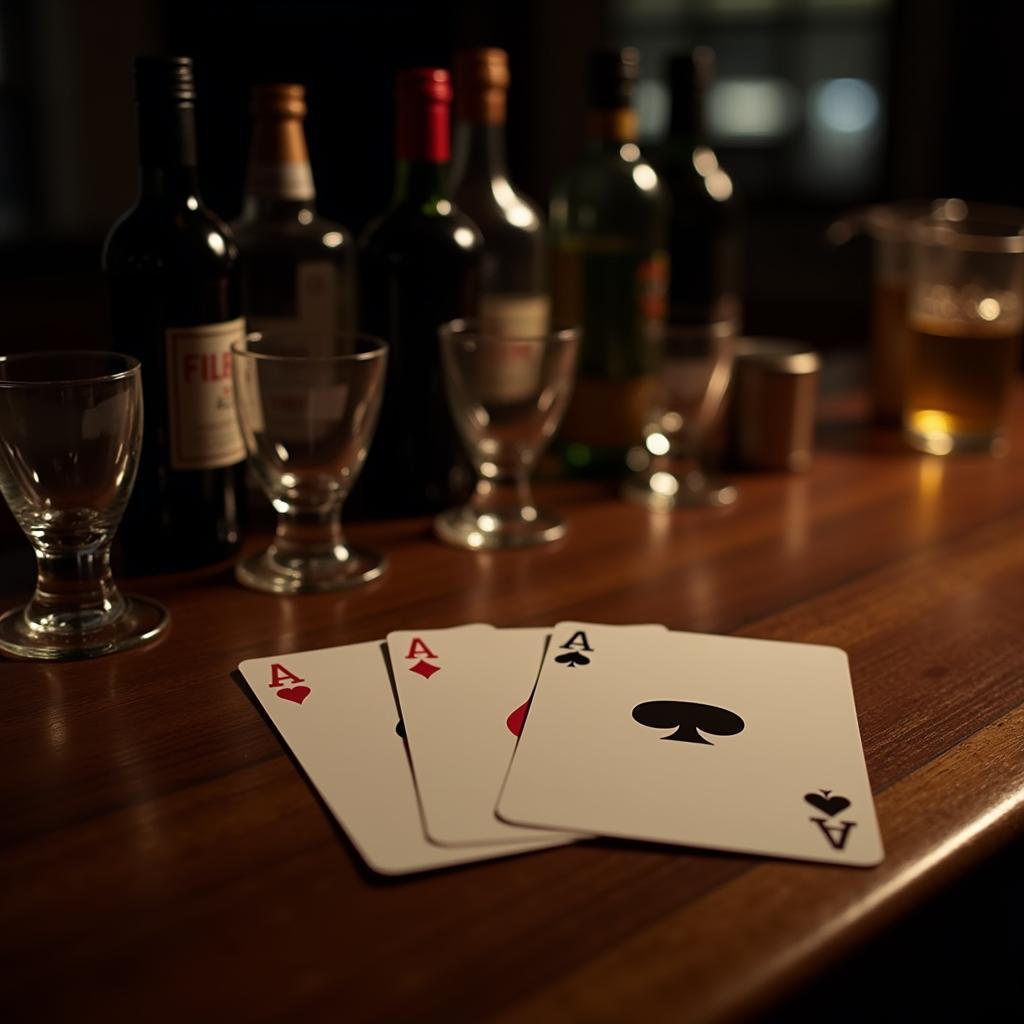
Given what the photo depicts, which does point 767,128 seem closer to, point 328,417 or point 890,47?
point 890,47

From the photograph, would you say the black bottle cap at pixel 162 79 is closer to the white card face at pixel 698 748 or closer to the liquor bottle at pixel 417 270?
the liquor bottle at pixel 417 270

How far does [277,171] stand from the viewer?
108cm

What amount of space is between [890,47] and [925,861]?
15.5 feet

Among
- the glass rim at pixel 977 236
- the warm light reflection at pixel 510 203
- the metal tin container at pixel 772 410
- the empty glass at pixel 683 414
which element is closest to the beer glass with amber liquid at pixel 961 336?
the glass rim at pixel 977 236

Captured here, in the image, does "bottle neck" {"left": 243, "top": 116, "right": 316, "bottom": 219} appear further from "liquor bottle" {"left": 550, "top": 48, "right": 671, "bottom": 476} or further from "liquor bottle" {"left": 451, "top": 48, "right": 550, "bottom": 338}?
"liquor bottle" {"left": 550, "top": 48, "right": 671, "bottom": 476}

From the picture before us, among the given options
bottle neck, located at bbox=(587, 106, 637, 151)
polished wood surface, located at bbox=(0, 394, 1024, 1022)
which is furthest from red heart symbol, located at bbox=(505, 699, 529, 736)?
bottle neck, located at bbox=(587, 106, 637, 151)

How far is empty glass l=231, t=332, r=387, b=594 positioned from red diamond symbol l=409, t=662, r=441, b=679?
169 mm

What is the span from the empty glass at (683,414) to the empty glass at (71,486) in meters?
0.54

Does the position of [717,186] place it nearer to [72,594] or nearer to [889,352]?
[889,352]

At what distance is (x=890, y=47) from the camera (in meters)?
4.77

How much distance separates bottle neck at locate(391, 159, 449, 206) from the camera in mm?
1109

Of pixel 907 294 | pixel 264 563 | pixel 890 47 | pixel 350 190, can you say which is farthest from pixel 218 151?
pixel 264 563

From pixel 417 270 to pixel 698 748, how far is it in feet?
1.79

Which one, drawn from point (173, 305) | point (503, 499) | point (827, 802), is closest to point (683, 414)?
point (503, 499)
